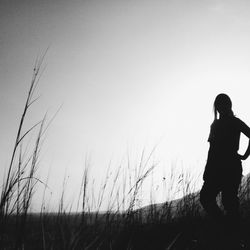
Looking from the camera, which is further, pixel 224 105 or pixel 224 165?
pixel 224 105

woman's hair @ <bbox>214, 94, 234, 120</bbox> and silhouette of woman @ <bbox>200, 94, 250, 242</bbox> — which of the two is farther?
woman's hair @ <bbox>214, 94, 234, 120</bbox>

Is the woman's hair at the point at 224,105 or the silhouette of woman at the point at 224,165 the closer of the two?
the silhouette of woman at the point at 224,165

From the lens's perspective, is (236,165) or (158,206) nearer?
(236,165)

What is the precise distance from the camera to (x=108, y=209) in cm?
170

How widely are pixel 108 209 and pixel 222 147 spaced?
143 cm

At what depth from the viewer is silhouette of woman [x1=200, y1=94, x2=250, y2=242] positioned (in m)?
2.38

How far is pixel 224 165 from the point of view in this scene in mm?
2473

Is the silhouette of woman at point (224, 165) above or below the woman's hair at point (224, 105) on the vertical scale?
below

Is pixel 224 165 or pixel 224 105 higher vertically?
pixel 224 105

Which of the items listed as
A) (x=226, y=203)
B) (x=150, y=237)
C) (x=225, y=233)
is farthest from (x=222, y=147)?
(x=150, y=237)

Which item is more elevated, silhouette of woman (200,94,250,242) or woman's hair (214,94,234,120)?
woman's hair (214,94,234,120)

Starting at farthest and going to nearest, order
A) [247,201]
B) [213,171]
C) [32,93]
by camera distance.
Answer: [247,201], [213,171], [32,93]

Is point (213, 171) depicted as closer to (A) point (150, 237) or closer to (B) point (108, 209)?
(A) point (150, 237)

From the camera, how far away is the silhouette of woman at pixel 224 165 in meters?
2.38
